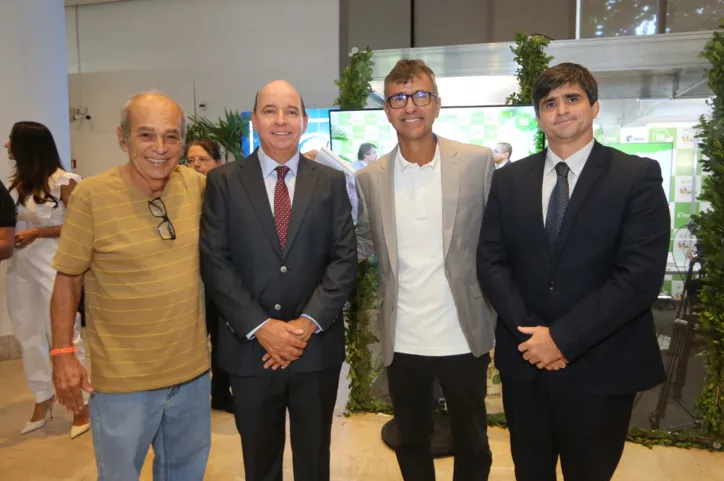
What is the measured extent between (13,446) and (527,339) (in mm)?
3331

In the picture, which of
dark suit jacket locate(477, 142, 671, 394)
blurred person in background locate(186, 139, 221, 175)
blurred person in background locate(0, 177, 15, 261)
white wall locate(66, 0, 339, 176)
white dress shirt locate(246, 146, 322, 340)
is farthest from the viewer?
white wall locate(66, 0, 339, 176)

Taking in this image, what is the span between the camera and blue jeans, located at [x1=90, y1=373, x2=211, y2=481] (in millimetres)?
1785

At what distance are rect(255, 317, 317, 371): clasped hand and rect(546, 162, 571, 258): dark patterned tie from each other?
0.86 meters

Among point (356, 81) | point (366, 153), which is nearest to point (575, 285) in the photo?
point (366, 153)

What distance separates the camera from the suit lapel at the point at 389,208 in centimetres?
210

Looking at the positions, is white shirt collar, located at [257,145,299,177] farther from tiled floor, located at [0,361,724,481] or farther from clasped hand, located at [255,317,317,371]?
tiled floor, located at [0,361,724,481]

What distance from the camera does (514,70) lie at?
431cm

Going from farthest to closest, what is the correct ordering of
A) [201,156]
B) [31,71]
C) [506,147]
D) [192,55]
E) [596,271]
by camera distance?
[192,55]
[31,71]
[201,156]
[506,147]
[596,271]

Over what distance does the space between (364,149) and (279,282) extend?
203 cm

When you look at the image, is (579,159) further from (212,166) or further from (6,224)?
(212,166)

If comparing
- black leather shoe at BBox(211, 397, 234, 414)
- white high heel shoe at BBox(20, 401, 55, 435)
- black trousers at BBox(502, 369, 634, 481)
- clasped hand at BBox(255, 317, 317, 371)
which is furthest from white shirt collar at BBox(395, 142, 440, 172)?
white high heel shoe at BBox(20, 401, 55, 435)

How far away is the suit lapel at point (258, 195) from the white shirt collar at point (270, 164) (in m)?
0.02

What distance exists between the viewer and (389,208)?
212 centimetres

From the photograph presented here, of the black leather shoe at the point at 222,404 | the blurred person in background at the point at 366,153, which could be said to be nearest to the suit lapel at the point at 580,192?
the blurred person in background at the point at 366,153
